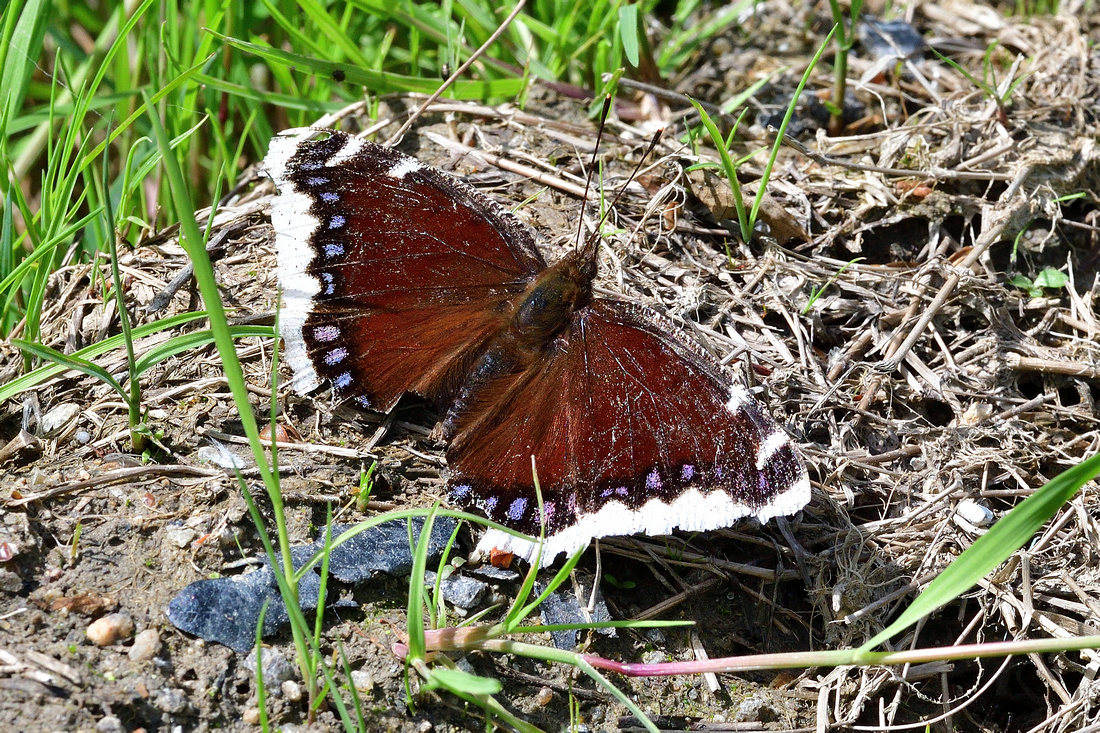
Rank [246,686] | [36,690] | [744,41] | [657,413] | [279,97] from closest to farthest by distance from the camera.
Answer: [36,690] < [246,686] < [657,413] < [279,97] < [744,41]

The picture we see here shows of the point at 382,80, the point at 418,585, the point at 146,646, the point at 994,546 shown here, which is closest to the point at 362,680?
the point at 418,585

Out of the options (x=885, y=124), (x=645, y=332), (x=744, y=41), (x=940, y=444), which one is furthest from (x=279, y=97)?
(x=940, y=444)

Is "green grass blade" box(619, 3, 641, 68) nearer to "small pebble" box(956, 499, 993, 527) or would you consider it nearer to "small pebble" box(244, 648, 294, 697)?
"small pebble" box(956, 499, 993, 527)

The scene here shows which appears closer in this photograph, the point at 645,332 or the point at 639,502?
the point at 639,502

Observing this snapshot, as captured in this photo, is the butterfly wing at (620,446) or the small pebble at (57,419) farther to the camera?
the small pebble at (57,419)

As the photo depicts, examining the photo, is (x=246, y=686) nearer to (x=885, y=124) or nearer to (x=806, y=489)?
(x=806, y=489)

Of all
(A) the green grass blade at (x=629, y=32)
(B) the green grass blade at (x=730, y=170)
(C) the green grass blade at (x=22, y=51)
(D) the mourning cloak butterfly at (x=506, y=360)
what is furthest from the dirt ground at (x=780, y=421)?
(C) the green grass blade at (x=22, y=51)

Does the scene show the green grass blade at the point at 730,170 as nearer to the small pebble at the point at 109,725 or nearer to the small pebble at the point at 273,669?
the small pebble at the point at 273,669
